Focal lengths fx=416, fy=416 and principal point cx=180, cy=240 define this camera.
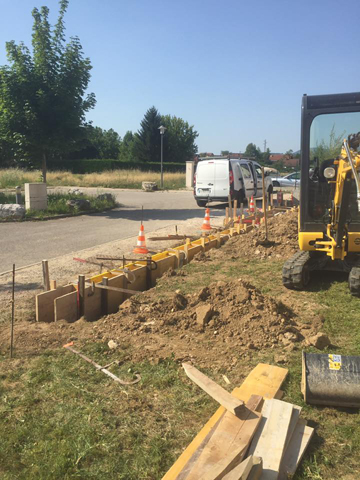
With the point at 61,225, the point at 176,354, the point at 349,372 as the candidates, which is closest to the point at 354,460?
the point at 349,372

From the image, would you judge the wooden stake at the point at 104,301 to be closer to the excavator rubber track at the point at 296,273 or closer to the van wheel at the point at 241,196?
the excavator rubber track at the point at 296,273

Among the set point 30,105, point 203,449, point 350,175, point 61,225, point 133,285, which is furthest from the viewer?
point 30,105

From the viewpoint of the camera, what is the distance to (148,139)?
60.2m

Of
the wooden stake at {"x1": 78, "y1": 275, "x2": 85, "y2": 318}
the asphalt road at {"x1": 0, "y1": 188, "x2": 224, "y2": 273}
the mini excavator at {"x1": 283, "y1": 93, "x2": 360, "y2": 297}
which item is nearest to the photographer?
the wooden stake at {"x1": 78, "y1": 275, "x2": 85, "y2": 318}

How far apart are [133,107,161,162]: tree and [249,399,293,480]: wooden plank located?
59354 mm

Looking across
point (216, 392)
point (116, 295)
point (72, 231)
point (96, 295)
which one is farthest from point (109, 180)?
point (216, 392)

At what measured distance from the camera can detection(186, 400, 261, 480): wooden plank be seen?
2.48 metres

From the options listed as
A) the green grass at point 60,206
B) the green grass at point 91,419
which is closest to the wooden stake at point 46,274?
the green grass at point 91,419

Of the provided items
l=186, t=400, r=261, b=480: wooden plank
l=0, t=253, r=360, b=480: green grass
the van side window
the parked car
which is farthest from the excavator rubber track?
the parked car

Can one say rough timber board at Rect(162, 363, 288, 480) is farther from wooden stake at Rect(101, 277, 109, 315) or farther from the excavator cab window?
the excavator cab window

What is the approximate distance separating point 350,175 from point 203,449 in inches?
167

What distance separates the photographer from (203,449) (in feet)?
8.92

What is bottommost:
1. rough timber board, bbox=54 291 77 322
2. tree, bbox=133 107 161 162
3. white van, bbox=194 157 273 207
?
rough timber board, bbox=54 291 77 322

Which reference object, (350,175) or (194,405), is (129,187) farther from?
(194,405)
